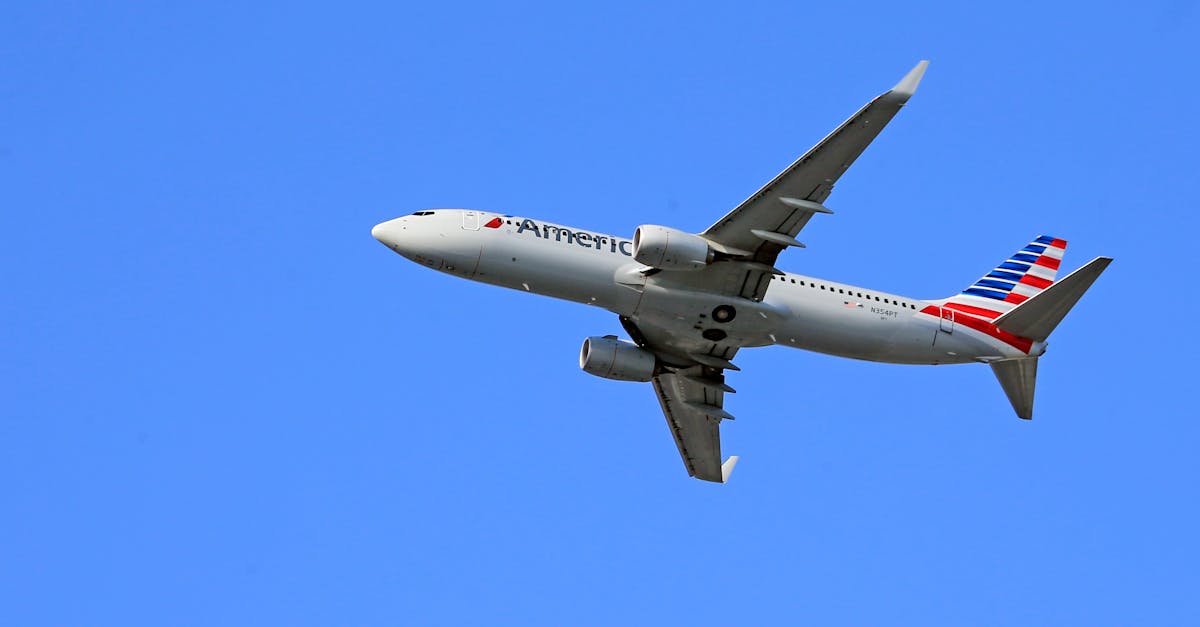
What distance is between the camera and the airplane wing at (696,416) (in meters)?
61.8

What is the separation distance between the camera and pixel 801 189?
50844 millimetres

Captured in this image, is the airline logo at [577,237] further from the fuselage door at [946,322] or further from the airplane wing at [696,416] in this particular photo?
the fuselage door at [946,322]

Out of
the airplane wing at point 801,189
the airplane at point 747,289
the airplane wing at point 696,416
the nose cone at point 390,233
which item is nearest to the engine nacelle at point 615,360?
the airplane at point 747,289

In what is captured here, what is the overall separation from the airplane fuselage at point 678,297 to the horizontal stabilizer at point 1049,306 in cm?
53

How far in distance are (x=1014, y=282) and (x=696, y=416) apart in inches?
552

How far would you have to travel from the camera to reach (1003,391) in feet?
192

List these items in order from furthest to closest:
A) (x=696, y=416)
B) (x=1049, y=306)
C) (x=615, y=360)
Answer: (x=696, y=416)
(x=615, y=360)
(x=1049, y=306)

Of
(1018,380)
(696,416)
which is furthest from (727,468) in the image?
(1018,380)

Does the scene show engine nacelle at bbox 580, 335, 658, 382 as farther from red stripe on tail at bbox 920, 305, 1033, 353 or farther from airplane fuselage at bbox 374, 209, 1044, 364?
red stripe on tail at bbox 920, 305, 1033, 353

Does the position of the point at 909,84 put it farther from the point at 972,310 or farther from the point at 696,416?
the point at 696,416

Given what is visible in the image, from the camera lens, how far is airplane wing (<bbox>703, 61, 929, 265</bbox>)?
158 ft

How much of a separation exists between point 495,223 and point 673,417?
14.2 metres

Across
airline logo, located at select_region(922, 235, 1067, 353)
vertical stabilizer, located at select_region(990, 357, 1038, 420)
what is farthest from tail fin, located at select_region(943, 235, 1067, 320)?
vertical stabilizer, located at select_region(990, 357, 1038, 420)

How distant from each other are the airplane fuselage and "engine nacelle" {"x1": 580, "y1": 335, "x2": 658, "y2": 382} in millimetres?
1804
